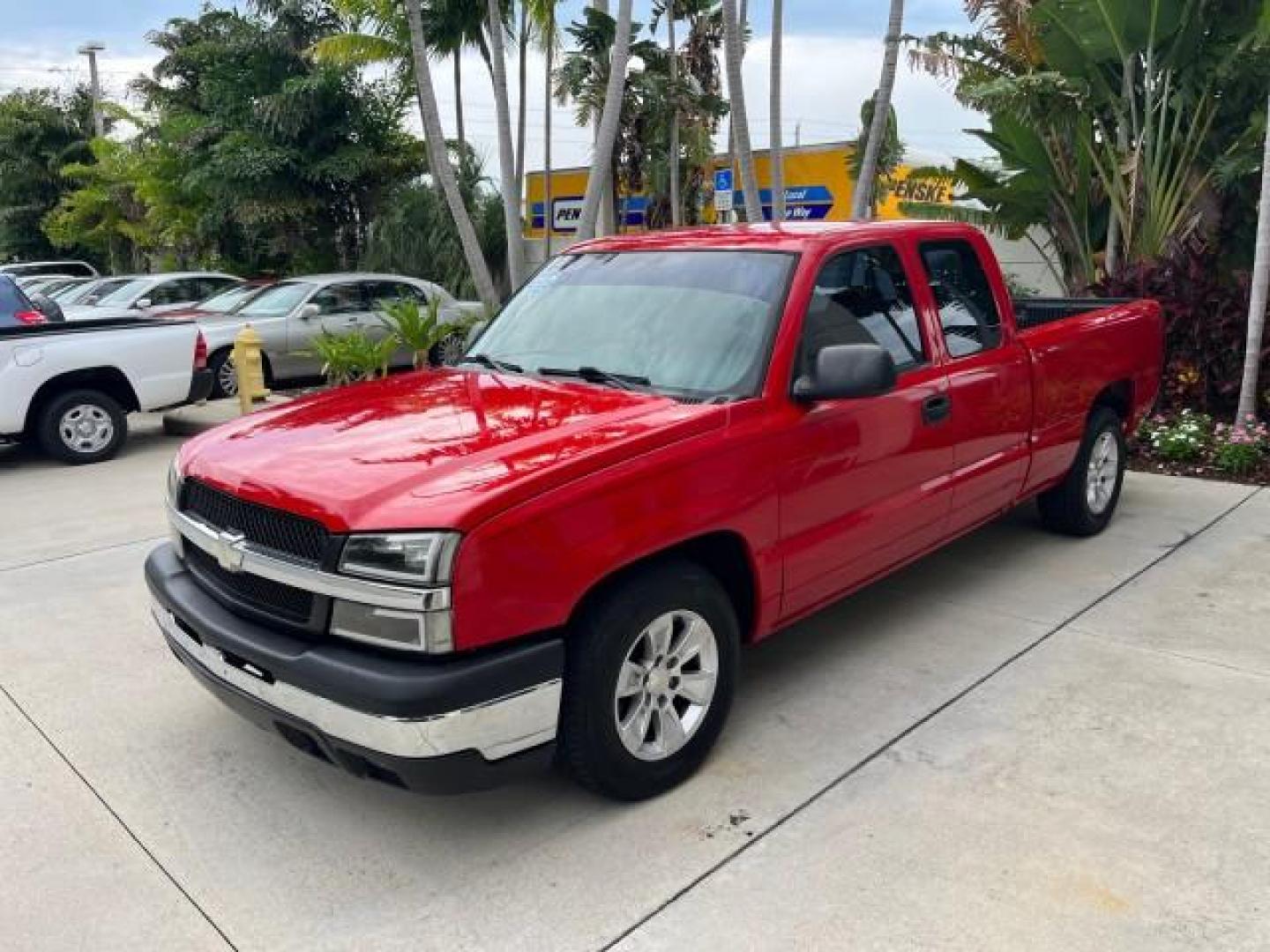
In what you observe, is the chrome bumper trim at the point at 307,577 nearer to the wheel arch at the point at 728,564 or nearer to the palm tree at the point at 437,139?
the wheel arch at the point at 728,564

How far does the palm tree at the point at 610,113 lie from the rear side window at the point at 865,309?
7305 mm

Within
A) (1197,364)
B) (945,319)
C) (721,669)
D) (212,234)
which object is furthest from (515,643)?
(212,234)

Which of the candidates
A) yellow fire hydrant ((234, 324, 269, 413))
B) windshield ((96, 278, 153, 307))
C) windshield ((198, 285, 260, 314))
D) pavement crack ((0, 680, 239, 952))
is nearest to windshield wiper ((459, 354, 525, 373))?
pavement crack ((0, 680, 239, 952))

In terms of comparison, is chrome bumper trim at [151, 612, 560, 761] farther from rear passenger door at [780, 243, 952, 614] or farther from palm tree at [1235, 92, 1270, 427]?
palm tree at [1235, 92, 1270, 427]

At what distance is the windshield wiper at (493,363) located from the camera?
4334mm

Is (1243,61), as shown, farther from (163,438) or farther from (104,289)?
(104,289)

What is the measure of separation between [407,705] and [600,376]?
5.28 ft

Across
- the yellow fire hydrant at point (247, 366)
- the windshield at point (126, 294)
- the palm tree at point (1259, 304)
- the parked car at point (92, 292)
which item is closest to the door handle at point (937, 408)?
the palm tree at point (1259, 304)

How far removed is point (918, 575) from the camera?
5.57 meters

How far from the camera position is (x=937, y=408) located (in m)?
4.44

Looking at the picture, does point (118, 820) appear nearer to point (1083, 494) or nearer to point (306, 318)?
point (1083, 494)

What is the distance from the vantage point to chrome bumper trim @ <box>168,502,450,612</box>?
2.81 metres

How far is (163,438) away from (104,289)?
8990 mm

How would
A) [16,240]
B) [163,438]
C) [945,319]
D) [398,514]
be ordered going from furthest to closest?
[16,240]
[163,438]
[945,319]
[398,514]
